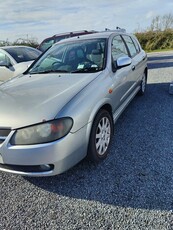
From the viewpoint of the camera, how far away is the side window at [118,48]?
12.1ft

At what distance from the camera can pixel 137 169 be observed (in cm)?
276

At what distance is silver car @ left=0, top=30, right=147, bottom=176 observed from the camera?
224 cm

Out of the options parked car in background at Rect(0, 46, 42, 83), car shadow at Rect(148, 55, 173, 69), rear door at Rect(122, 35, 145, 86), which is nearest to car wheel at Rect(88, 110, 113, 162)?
rear door at Rect(122, 35, 145, 86)

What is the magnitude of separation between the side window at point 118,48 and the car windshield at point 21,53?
360cm

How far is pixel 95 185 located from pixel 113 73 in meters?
1.63

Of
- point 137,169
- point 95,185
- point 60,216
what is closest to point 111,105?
point 137,169

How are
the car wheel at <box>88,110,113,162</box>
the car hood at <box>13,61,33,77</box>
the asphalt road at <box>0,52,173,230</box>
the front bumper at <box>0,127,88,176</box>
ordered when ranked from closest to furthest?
the asphalt road at <box>0,52,173,230</box>
the front bumper at <box>0,127,88,176</box>
the car wheel at <box>88,110,113,162</box>
the car hood at <box>13,61,33,77</box>

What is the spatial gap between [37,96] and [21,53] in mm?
4998

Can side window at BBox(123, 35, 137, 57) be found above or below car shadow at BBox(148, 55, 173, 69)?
above

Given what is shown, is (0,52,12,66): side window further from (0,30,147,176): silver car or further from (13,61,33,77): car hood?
(0,30,147,176): silver car

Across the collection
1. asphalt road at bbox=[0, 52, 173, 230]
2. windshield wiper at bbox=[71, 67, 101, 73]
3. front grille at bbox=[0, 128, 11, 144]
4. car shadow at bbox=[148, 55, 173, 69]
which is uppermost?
windshield wiper at bbox=[71, 67, 101, 73]

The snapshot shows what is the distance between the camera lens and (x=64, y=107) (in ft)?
7.79

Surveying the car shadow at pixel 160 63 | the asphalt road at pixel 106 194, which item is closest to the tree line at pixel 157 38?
the car shadow at pixel 160 63

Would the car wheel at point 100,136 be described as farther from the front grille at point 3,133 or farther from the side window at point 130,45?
the side window at point 130,45
